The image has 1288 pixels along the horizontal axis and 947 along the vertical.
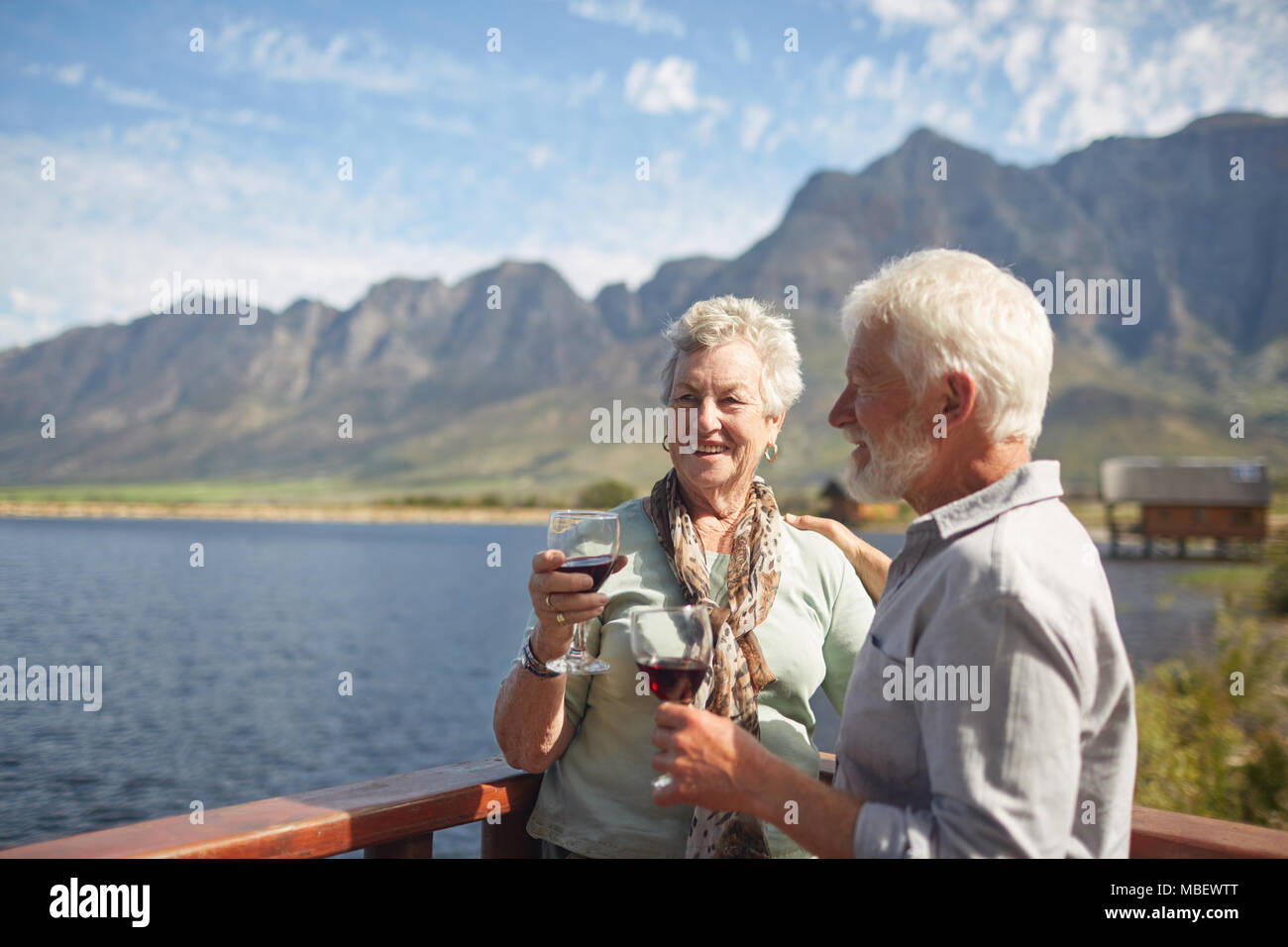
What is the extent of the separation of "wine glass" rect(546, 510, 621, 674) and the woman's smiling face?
2.27ft

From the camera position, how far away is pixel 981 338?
6.37 ft

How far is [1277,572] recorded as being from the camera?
17.0m

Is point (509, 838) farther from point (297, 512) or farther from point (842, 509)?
point (297, 512)

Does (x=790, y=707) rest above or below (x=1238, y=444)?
below

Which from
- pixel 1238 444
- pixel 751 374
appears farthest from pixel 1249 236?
pixel 751 374

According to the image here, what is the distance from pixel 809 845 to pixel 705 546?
4.56ft

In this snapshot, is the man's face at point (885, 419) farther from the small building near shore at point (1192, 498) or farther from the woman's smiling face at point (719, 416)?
the small building near shore at point (1192, 498)

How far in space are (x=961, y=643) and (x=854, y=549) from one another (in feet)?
4.63

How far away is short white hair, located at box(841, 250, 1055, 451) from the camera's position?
6.36ft

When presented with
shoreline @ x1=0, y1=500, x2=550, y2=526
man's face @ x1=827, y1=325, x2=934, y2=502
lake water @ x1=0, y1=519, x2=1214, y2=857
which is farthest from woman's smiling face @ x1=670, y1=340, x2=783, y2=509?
shoreline @ x1=0, y1=500, x2=550, y2=526

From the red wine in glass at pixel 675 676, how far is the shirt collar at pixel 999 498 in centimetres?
59

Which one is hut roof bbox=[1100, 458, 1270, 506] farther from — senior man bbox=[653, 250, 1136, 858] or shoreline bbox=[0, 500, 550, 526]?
shoreline bbox=[0, 500, 550, 526]

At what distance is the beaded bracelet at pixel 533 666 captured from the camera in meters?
2.56
